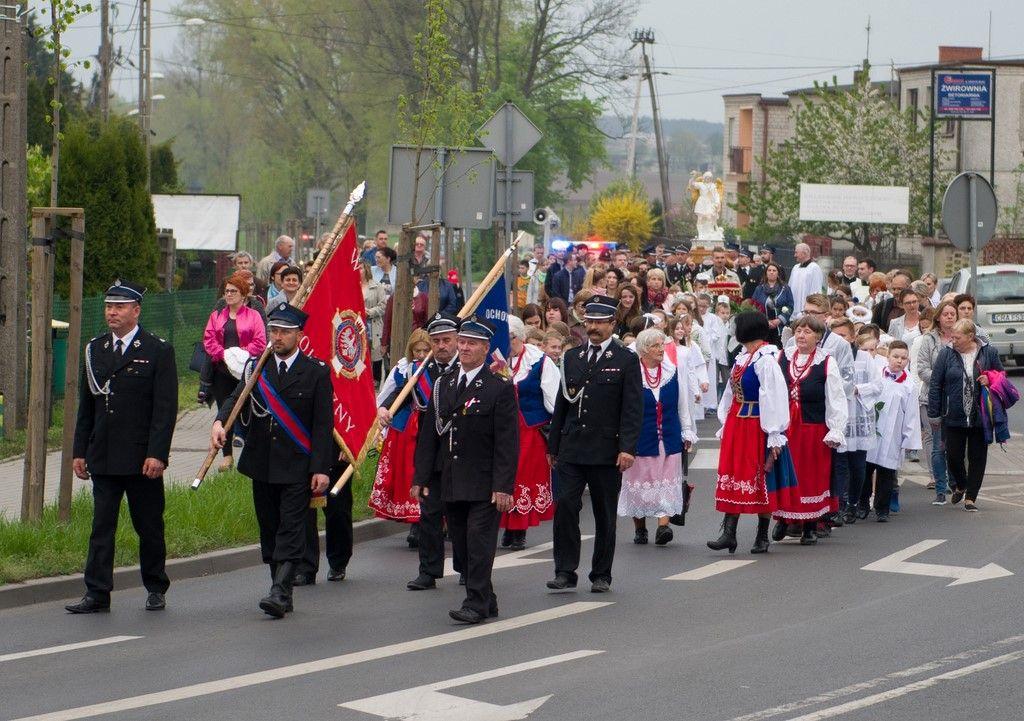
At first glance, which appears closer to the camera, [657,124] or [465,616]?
[465,616]

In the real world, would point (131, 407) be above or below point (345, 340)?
below

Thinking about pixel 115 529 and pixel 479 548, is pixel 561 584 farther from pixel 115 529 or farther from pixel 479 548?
pixel 115 529

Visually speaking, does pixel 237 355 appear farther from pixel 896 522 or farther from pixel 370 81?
pixel 370 81

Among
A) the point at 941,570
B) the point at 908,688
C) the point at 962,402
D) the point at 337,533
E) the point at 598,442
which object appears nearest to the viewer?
the point at 908,688

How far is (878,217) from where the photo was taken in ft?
209

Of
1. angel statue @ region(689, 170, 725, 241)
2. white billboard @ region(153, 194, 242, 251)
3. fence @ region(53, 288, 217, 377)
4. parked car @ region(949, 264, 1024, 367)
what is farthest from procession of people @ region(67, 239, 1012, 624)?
angel statue @ region(689, 170, 725, 241)

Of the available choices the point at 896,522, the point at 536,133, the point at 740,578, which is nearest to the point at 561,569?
the point at 740,578

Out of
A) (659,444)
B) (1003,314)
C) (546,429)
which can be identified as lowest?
(659,444)

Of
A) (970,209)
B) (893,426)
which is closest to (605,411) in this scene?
(893,426)

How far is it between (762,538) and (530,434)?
1.85 m

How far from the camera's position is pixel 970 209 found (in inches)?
839

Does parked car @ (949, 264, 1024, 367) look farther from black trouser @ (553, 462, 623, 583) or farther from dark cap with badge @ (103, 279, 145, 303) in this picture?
dark cap with badge @ (103, 279, 145, 303)

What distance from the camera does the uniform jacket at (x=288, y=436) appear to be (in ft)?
34.3

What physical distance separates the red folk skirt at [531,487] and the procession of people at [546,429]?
13 mm
